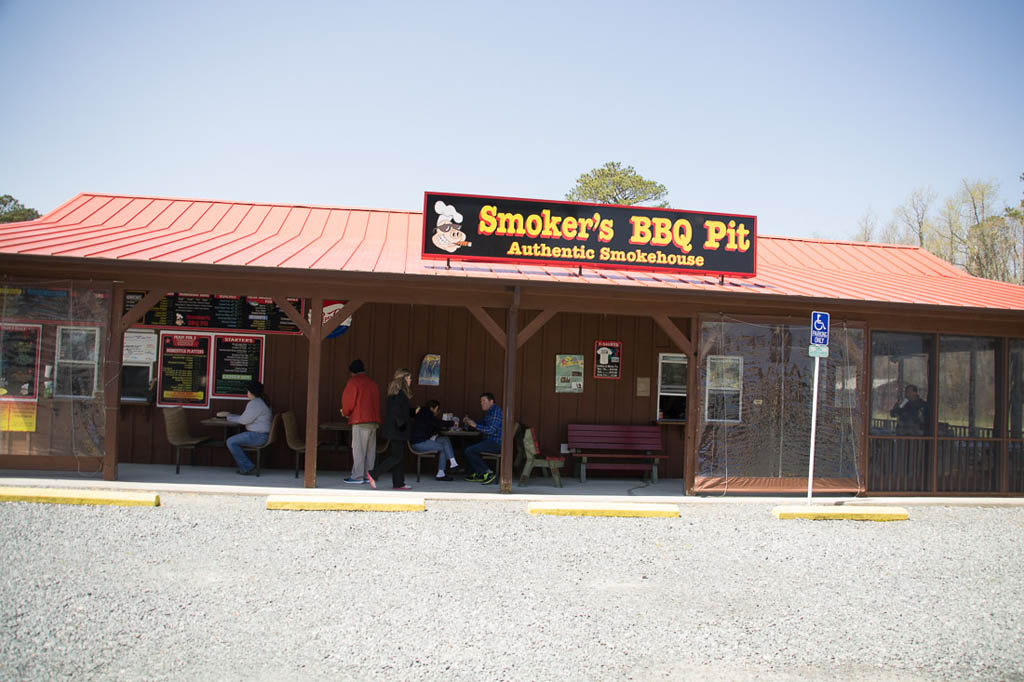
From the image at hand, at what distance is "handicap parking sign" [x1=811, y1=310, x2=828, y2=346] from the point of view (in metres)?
10.0

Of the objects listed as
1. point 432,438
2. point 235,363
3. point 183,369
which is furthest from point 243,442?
point 432,438

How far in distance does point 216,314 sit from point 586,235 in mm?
5477

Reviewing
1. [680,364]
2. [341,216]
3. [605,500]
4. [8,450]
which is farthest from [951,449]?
[8,450]

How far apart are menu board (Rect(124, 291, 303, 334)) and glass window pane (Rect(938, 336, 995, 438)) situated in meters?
9.48

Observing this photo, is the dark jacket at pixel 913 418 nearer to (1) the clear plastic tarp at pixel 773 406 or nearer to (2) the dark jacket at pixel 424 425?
(1) the clear plastic tarp at pixel 773 406

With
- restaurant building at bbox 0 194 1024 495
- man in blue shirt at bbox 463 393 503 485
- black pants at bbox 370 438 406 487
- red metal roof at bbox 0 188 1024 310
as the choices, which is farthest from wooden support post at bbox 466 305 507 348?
black pants at bbox 370 438 406 487

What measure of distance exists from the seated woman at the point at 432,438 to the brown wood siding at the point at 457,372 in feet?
2.85

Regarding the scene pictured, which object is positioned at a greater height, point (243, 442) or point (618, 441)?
point (618, 441)

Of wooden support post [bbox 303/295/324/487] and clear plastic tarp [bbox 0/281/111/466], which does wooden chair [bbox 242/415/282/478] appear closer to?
wooden support post [bbox 303/295/324/487]

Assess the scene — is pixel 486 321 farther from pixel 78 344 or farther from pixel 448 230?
pixel 78 344

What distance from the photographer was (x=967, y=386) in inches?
466

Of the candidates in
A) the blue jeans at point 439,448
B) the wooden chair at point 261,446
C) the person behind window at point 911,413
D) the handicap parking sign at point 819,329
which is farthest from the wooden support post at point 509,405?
the person behind window at point 911,413

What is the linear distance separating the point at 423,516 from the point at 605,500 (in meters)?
2.49

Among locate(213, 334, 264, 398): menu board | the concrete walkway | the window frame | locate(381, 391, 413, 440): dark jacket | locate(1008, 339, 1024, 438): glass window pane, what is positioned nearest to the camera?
the concrete walkway
